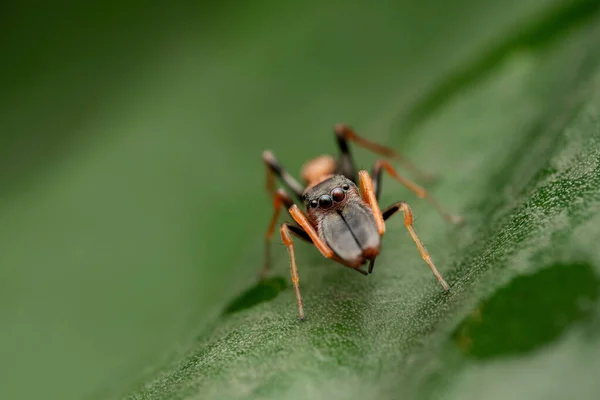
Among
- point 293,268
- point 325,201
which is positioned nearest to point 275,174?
point 325,201

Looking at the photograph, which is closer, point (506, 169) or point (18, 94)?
point (506, 169)

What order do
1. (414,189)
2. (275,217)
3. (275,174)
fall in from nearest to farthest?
(414,189)
(275,217)
(275,174)

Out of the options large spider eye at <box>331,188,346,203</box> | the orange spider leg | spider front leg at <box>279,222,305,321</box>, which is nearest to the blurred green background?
spider front leg at <box>279,222,305,321</box>

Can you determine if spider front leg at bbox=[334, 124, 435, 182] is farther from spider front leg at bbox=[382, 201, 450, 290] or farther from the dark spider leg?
spider front leg at bbox=[382, 201, 450, 290]

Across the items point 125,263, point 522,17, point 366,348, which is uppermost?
point 125,263

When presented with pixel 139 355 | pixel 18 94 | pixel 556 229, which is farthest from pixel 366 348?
pixel 18 94

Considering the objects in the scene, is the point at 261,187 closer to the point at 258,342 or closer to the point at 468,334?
the point at 258,342

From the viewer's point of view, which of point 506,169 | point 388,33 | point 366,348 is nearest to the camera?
point 366,348

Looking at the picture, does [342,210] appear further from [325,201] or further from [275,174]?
[275,174]
